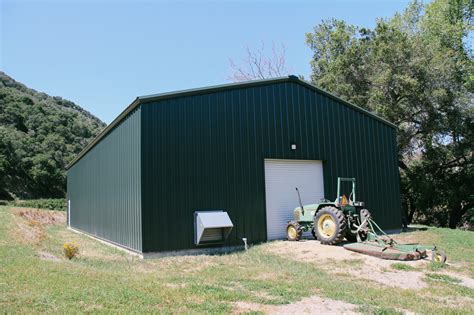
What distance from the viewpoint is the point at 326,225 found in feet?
33.8

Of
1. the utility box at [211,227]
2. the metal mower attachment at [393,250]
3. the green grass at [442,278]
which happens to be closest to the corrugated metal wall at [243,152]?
the utility box at [211,227]

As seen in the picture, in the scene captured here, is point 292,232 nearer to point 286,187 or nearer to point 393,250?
point 286,187

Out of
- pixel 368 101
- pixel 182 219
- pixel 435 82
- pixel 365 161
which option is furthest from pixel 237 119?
pixel 435 82

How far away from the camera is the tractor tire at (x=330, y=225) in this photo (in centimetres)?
980

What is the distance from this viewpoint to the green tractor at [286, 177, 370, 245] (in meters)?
9.88

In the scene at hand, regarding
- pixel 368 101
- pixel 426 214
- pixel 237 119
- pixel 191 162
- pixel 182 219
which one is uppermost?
pixel 368 101

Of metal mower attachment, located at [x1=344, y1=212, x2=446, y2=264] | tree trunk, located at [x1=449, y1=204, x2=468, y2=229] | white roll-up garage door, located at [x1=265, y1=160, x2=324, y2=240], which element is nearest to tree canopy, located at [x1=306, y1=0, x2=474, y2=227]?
tree trunk, located at [x1=449, y1=204, x2=468, y2=229]

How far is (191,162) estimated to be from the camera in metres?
10.4

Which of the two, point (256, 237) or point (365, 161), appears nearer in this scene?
point (256, 237)

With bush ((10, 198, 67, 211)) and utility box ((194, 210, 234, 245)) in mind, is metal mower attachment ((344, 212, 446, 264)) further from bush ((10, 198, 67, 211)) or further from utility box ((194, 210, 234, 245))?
bush ((10, 198, 67, 211))

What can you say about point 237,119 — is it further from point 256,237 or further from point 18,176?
point 18,176

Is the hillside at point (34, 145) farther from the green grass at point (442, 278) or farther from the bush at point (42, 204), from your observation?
the green grass at point (442, 278)

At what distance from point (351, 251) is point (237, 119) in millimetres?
4838

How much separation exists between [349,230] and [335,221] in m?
0.71
